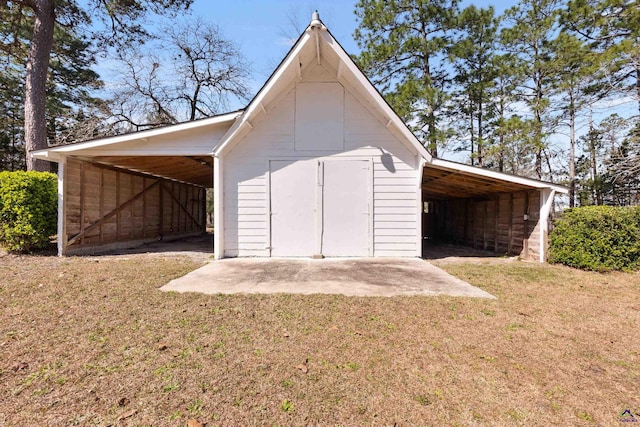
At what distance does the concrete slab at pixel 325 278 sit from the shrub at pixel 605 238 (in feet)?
11.6

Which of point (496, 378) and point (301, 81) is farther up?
point (301, 81)

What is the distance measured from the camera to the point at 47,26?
10.3 meters

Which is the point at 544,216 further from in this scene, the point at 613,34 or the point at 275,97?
the point at 613,34

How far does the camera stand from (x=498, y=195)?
9172 millimetres

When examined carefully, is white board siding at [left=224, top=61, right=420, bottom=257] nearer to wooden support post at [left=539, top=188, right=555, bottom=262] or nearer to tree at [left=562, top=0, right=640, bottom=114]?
wooden support post at [left=539, top=188, right=555, bottom=262]

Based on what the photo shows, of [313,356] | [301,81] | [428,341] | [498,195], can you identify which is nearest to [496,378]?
[428,341]

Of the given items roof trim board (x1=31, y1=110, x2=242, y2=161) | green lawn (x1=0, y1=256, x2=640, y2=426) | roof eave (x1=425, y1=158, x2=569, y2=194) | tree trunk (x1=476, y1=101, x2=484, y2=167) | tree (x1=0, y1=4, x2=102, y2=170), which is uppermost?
tree (x1=0, y1=4, x2=102, y2=170)

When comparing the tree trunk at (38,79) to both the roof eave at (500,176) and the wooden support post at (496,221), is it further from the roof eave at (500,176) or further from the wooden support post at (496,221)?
the wooden support post at (496,221)

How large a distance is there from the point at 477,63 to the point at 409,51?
3889 millimetres

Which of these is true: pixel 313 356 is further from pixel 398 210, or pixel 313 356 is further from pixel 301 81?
pixel 301 81

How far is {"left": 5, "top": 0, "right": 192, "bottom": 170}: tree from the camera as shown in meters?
9.91

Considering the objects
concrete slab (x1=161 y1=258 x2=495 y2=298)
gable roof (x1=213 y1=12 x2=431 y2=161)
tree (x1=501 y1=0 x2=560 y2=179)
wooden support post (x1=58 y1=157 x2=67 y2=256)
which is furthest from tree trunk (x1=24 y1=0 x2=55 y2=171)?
tree (x1=501 y1=0 x2=560 y2=179)

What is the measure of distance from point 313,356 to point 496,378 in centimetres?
152

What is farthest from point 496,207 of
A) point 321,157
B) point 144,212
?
point 144,212
